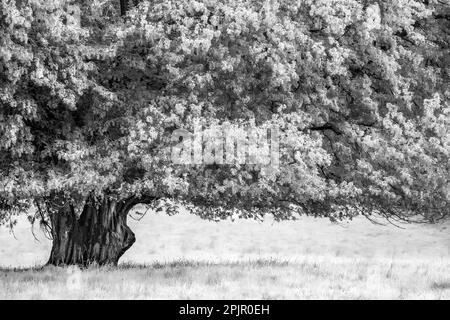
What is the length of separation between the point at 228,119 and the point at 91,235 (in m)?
7.42

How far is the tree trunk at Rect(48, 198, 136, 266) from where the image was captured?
23.6 meters

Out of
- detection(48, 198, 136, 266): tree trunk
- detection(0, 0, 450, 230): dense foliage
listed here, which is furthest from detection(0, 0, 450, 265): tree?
detection(48, 198, 136, 266): tree trunk

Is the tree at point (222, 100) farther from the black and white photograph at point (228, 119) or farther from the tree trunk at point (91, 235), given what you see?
the tree trunk at point (91, 235)

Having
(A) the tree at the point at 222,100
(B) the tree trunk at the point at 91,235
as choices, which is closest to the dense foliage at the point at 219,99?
(A) the tree at the point at 222,100

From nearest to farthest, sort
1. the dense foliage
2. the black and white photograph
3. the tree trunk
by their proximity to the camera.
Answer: the black and white photograph < the dense foliage < the tree trunk

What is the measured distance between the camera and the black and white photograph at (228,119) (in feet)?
57.6

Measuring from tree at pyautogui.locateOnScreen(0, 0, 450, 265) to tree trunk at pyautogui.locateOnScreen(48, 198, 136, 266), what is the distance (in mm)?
2619

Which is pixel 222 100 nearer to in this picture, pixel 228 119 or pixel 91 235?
pixel 228 119

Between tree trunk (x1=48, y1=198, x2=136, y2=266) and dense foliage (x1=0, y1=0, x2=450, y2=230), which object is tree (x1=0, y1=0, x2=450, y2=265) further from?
tree trunk (x1=48, y1=198, x2=136, y2=266)

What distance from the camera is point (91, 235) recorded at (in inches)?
933

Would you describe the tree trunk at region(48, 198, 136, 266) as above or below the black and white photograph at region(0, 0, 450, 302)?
below

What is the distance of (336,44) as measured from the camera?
62.0 feet

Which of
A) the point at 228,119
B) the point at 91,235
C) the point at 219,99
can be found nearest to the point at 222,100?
the point at 219,99
